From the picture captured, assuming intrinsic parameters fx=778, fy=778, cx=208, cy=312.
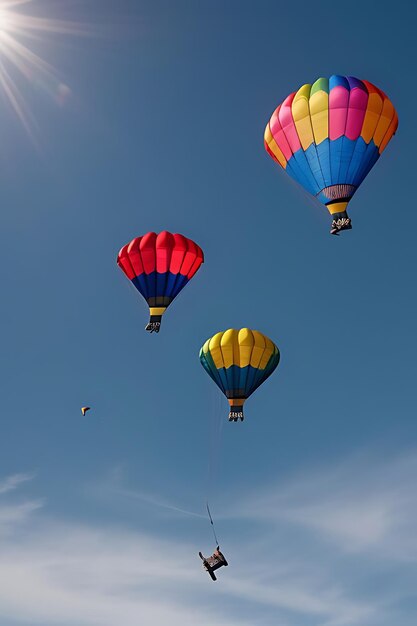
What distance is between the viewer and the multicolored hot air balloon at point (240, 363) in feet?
146

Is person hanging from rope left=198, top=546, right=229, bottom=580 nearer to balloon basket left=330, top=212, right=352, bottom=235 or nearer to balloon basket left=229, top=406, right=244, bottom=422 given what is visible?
balloon basket left=229, top=406, right=244, bottom=422

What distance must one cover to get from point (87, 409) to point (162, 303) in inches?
329

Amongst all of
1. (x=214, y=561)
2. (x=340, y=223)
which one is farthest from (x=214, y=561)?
(x=340, y=223)

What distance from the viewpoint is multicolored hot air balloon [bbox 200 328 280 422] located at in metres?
44.6

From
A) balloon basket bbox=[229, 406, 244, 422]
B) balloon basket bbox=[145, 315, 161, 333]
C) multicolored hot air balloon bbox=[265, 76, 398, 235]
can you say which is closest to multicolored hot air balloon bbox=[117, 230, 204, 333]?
balloon basket bbox=[145, 315, 161, 333]

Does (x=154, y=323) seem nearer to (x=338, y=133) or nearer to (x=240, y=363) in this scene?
(x=240, y=363)

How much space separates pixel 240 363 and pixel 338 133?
14.2 metres

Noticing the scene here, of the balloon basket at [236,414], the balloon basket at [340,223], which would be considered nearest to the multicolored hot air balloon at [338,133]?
the balloon basket at [340,223]

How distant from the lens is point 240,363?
146ft

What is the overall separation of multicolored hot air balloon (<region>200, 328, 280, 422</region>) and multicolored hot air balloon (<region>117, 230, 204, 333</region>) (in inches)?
154

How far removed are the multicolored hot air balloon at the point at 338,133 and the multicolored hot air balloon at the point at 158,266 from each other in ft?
31.9

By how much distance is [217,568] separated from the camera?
3950 centimetres

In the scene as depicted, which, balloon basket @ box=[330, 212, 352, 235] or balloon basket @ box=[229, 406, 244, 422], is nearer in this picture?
balloon basket @ box=[330, 212, 352, 235]

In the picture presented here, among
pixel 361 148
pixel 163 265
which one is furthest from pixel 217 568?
pixel 361 148
